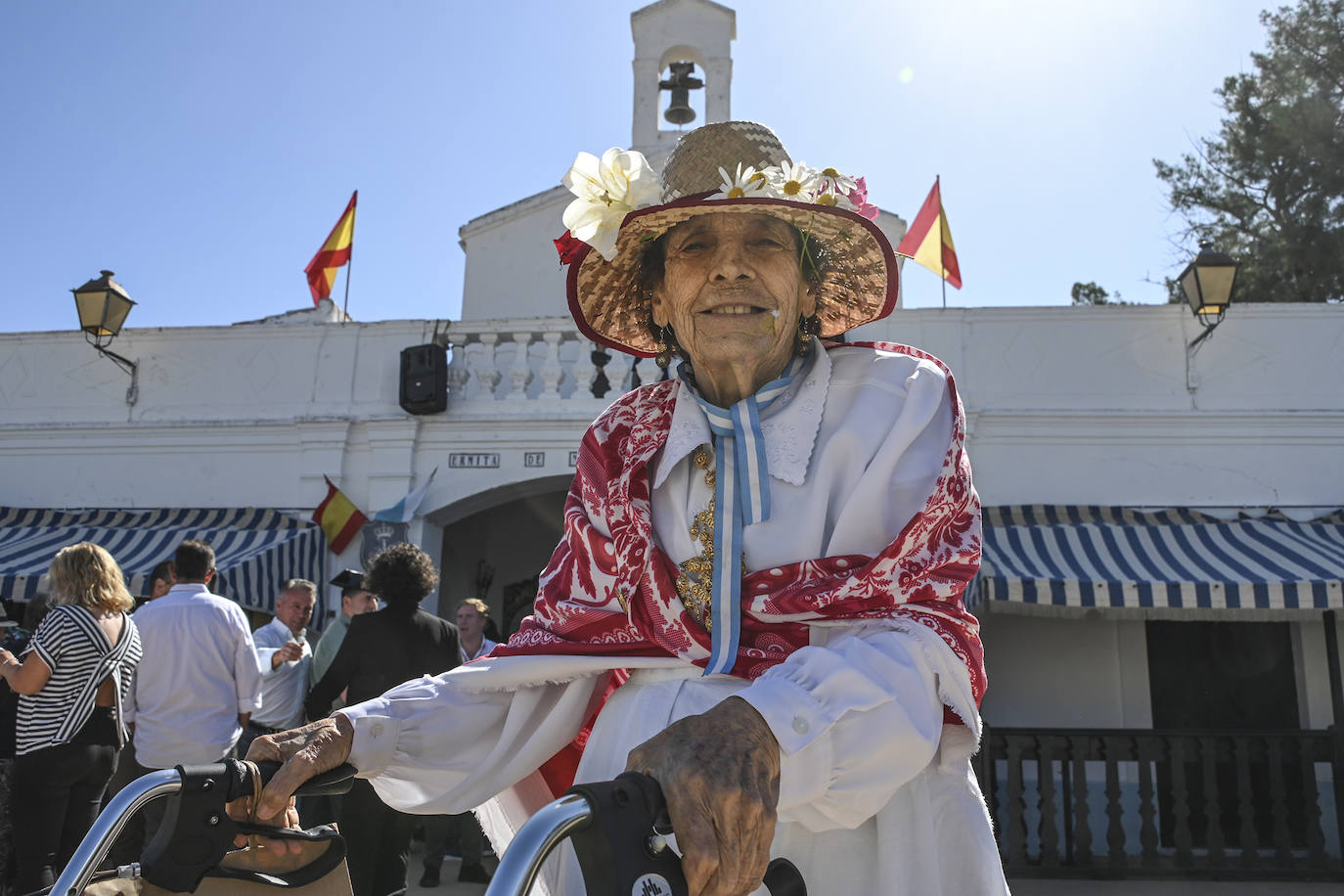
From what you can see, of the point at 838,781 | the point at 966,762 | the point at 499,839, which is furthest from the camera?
the point at 499,839

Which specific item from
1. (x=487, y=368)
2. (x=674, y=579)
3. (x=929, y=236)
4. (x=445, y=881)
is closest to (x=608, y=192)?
(x=674, y=579)

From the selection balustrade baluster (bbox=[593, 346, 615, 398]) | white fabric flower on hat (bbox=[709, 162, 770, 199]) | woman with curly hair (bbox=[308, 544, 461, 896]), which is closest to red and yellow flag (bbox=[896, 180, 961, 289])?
balustrade baluster (bbox=[593, 346, 615, 398])

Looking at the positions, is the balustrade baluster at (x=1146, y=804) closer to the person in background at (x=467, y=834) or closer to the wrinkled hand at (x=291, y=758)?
the person in background at (x=467, y=834)

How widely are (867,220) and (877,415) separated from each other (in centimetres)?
41

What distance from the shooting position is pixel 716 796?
112 cm

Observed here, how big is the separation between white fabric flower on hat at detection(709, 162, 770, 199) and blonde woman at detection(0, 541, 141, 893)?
12.9ft

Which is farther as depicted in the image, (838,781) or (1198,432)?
(1198,432)

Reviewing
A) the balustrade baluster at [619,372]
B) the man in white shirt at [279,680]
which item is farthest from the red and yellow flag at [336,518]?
the man in white shirt at [279,680]

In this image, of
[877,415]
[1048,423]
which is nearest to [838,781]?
[877,415]

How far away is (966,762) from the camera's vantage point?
1.60 m

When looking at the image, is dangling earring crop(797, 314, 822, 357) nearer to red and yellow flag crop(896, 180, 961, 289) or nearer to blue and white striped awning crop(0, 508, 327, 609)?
blue and white striped awning crop(0, 508, 327, 609)

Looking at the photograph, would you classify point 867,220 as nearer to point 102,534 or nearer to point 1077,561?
point 1077,561

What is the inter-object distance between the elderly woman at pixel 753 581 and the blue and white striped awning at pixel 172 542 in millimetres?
8040

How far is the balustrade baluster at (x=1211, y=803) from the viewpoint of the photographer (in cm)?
819
